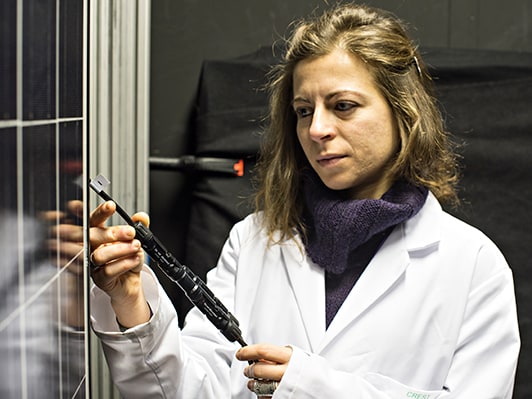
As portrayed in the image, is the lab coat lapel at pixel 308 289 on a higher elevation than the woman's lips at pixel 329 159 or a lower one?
lower

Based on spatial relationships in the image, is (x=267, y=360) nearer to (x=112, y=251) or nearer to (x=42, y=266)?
(x=112, y=251)

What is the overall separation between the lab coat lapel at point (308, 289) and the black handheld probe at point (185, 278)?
0.72 feet

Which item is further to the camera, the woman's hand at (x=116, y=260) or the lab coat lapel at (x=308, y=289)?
the lab coat lapel at (x=308, y=289)

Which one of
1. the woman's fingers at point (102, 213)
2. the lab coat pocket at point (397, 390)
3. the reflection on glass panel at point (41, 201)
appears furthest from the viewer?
the lab coat pocket at point (397, 390)

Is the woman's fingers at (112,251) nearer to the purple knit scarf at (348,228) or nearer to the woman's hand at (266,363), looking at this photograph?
the woman's hand at (266,363)

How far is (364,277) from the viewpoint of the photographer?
3.74 feet

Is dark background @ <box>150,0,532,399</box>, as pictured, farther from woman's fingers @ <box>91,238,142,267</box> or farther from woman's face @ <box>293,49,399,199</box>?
woman's fingers @ <box>91,238,142,267</box>

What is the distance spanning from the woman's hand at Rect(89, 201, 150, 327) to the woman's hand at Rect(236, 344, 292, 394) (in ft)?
0.53

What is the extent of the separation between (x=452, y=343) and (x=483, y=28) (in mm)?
801

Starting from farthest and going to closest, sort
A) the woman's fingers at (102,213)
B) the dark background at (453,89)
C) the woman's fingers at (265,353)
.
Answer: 1. the dark background at (453,89)
2. the woman's fingers at (265,353)
3. the woman's fingers at (102,213)

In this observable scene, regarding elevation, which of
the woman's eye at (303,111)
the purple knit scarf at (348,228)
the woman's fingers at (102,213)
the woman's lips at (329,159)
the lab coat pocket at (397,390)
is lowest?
the lab coat pocket at (397,390)

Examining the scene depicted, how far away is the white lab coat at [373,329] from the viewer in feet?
3.34

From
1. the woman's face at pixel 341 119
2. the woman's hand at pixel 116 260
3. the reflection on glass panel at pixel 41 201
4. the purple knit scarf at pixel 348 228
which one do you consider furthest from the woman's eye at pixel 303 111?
the reflection on glass panel at pixel 41 201

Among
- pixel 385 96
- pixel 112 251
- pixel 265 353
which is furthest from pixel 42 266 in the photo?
pixel 385 96
